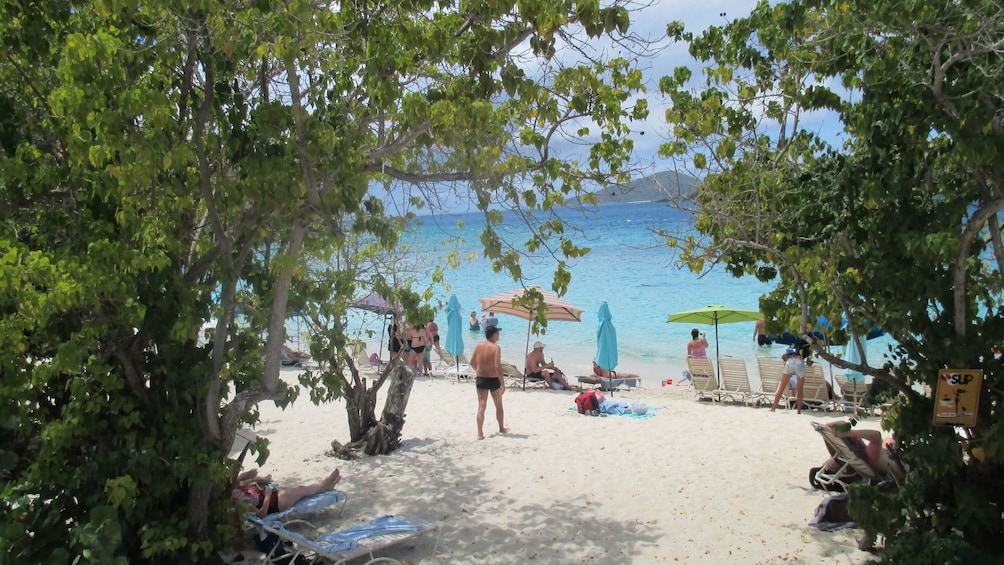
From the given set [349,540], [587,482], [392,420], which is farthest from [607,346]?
[349,540]


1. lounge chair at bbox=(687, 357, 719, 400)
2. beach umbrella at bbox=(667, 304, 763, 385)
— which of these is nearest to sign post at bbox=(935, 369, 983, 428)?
lounge chair at bbox=(687, 357, 719, 400)

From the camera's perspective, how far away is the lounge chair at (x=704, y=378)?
11.9 metres

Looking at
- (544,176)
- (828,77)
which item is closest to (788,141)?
(828,77)

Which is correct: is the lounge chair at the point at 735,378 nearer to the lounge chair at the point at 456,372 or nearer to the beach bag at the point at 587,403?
the beach bag at the point at 587,403

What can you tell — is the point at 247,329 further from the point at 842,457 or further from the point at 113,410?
the point at 842,457

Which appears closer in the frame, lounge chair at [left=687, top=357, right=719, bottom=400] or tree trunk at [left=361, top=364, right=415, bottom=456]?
tree trunk at [left=361, top=364, right=415, bottom=456]

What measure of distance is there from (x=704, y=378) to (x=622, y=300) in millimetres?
18496

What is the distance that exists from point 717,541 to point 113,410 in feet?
14.0

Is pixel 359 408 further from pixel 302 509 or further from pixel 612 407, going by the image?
pixel 612 407

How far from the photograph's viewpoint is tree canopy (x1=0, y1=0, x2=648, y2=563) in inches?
155

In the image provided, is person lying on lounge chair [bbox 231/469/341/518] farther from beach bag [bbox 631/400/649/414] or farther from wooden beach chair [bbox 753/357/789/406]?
wooden beach chair [bbox 753/357/789/406]

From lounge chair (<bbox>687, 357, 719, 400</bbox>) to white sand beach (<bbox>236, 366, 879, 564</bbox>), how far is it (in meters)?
1.28

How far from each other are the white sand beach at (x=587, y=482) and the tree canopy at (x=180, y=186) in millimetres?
1880

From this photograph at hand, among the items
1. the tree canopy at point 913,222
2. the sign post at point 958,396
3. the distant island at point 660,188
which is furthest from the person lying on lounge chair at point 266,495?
the sign post at point 958,396
